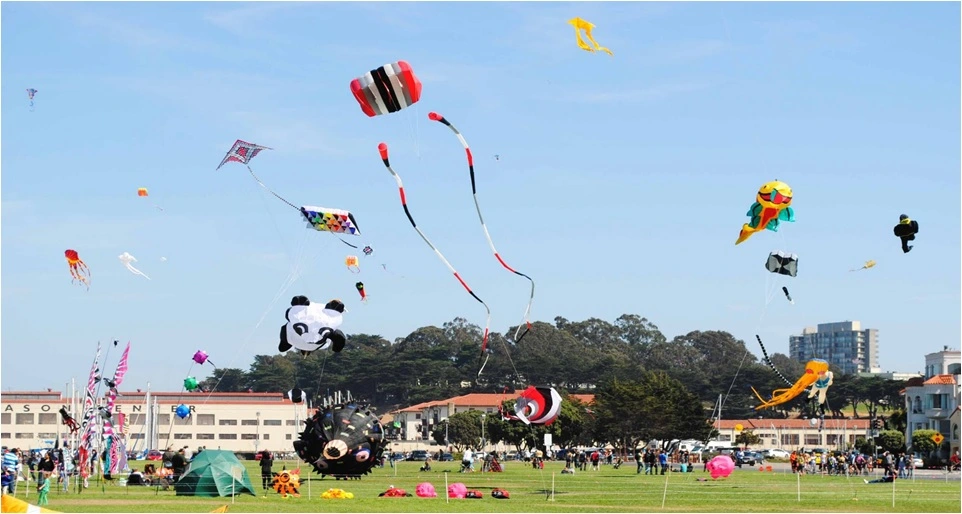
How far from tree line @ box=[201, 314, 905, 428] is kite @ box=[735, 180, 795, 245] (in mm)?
76628

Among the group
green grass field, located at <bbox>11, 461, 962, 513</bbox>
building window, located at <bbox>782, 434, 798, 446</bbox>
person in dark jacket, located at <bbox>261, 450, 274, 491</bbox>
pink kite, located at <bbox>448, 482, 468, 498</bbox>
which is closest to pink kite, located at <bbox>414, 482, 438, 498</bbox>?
green grass field, located at <bbox>11, 461, 962, 513</bbox>

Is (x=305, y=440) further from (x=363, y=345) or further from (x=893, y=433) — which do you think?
(x=363, y=345)

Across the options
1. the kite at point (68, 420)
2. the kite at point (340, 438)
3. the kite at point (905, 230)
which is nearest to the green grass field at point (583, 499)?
the kite at point (340, 438)

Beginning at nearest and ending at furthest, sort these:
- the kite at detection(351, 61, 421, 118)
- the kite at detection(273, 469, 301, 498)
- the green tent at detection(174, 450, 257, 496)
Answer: the kite at detection(351, 61, 421, 118)
the green tent at detection(174, 450, 257, 496)
the kite at detection(273, 469, 301, 498)

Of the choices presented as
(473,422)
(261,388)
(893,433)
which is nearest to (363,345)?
(261,388)

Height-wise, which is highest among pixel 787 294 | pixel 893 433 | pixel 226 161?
pixel 226 161

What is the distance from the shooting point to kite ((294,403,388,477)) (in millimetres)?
39594

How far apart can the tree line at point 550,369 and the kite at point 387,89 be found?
272ft

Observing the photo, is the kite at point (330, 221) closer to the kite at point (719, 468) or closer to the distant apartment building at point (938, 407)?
the kite at point (719, 468)

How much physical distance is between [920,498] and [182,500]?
19.3 meters

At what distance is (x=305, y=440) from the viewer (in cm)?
3978

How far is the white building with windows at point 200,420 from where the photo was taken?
374 ft

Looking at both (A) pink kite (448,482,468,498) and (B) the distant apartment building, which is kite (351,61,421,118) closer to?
(A) pink kite (448,482,468,498)

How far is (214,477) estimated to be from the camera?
34.2 metres
